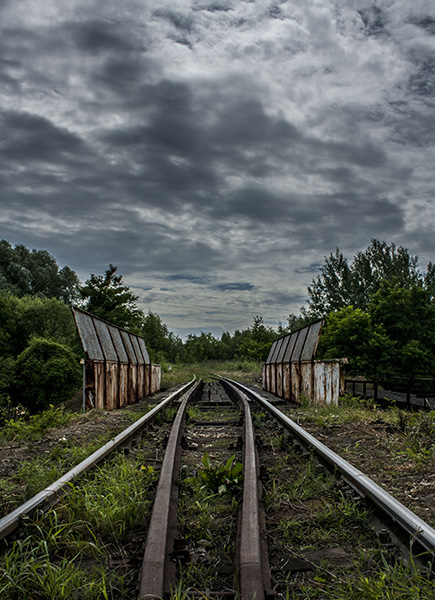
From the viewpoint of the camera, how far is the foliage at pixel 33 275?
2379 inches

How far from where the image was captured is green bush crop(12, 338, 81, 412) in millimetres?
19875

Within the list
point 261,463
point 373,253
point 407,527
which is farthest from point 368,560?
point 373,253

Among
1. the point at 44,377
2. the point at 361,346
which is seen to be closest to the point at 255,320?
the point at 361,346

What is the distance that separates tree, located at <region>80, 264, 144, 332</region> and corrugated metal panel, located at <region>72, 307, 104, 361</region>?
24.5 m

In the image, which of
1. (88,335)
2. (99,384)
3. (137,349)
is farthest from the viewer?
(137,349)

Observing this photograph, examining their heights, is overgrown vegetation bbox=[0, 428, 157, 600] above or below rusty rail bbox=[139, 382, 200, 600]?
below

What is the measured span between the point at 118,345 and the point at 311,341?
4.94 meters

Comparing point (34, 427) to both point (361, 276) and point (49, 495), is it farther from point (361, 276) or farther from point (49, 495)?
point (361, 276)

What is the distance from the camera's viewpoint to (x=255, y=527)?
2.43 metres

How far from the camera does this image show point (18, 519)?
2.47 metres

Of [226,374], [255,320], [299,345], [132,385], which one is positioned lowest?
[226,374]

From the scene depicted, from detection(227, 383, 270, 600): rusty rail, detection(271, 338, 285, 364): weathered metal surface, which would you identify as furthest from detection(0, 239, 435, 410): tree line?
detection(227, 383, 270, 600): rusty rail

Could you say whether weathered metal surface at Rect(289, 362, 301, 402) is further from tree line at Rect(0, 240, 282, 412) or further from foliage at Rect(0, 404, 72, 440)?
tree line at Rect(0, 240, 282, 412)

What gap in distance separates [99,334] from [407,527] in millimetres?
8348
